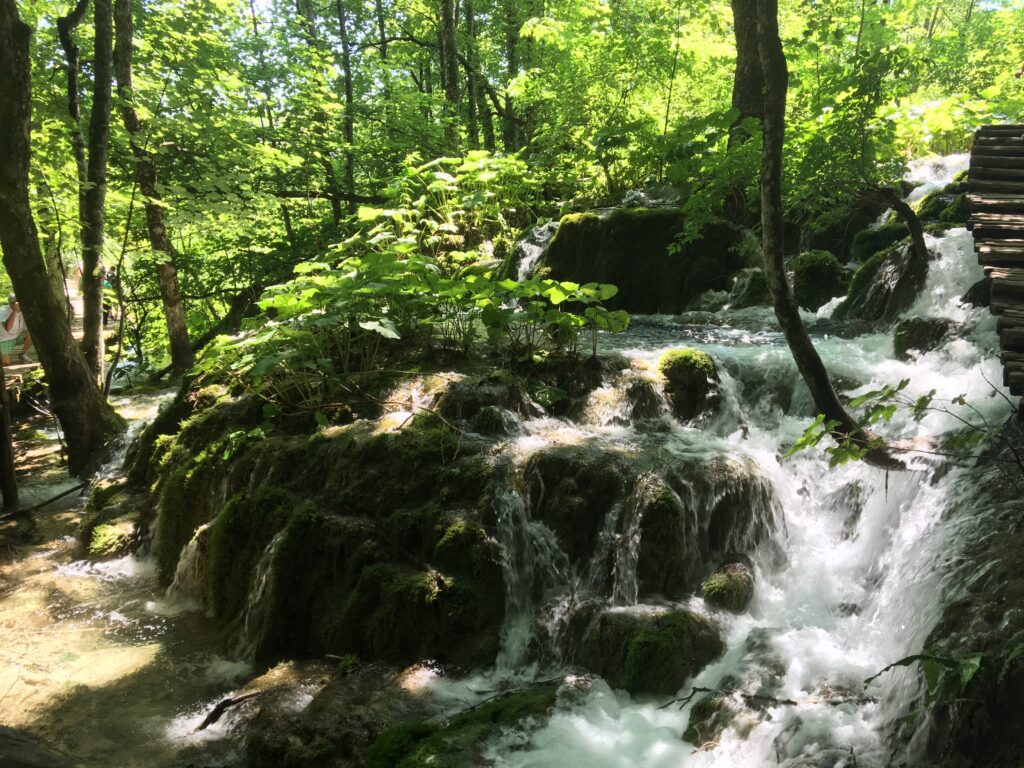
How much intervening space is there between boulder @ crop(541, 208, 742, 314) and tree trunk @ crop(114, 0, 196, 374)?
6.27 metres

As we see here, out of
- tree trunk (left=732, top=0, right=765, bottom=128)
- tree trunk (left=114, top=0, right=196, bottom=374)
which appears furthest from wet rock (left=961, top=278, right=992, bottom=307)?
tree trunk (left=114, top=0, right=196, bottom=374)

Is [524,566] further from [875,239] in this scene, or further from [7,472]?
[875,239]

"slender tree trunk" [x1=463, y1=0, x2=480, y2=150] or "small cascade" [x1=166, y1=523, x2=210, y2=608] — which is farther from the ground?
"slender tree trunk" [x1=463, y1=0, x2=480, y2=150]

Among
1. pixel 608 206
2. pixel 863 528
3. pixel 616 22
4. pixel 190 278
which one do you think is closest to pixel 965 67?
pixel 616 22

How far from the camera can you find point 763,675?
3.81 metres

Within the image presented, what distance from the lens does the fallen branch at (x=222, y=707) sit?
3844 mm

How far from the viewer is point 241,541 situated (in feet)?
17.3

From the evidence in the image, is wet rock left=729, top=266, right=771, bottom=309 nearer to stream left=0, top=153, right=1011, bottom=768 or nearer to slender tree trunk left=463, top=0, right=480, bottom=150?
stream left=0, top=153, right=1011, bottom=768

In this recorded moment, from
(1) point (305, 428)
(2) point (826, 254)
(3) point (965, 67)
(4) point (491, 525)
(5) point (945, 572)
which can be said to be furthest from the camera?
(3) point (965, 67)

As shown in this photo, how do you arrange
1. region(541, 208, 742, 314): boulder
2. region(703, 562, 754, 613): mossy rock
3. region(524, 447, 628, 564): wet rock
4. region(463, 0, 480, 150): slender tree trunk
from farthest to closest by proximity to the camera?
region(463, 0, 480, 150): slender tree trunk → region(541, 208, 742, 314): boulder → region(524, 447, 628, 564): wet rock → region(703, 562, 754, 613): mossy rock

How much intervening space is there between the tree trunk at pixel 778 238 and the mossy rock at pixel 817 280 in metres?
4.50

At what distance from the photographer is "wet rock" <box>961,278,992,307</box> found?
6.73 meters

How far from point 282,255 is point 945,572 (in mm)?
14067

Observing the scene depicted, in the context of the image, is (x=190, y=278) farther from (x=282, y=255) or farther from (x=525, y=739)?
(x=525, y=739)
